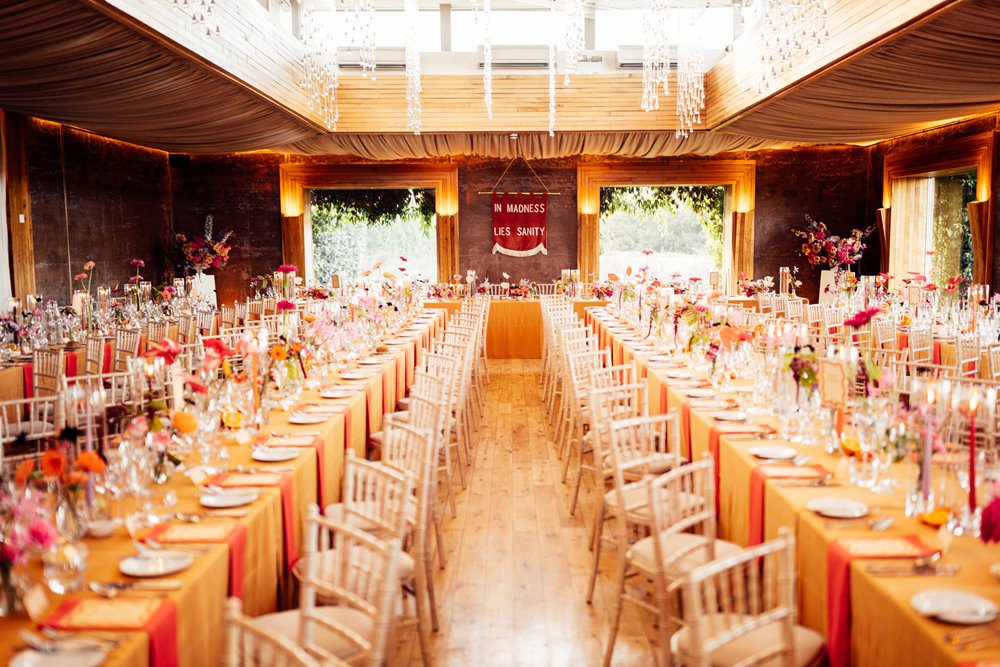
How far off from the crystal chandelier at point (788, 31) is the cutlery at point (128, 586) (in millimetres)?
6862

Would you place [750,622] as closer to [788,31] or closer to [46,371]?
[46,371]

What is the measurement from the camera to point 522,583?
14.6ft

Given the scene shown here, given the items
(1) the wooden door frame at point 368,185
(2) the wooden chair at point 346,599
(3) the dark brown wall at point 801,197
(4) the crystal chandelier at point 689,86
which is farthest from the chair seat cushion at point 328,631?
(3) the dark brown wall at point 801,197

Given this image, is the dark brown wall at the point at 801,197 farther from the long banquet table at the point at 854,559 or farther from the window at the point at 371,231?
the long banquet table at the point at 854,559

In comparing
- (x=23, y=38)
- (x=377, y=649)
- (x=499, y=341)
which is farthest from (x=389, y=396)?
(x=499, y=341)

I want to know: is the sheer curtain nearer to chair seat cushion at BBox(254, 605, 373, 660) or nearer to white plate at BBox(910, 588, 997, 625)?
white plate at BBox(910, 588, 997, 625)

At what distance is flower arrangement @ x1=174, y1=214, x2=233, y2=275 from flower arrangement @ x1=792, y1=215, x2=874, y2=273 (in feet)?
33.3

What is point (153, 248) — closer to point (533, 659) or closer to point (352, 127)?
point (352, 127)

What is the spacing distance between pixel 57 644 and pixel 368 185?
13.7 meters

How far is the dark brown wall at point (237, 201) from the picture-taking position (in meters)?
15.0

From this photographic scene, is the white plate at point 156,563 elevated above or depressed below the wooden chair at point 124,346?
below

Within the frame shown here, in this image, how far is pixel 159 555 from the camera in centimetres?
258

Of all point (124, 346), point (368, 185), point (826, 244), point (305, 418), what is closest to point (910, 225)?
point (826, 244)

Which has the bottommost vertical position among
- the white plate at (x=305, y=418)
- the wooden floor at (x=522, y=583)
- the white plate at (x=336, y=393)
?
the wooden floor at (x=522, y=583)
